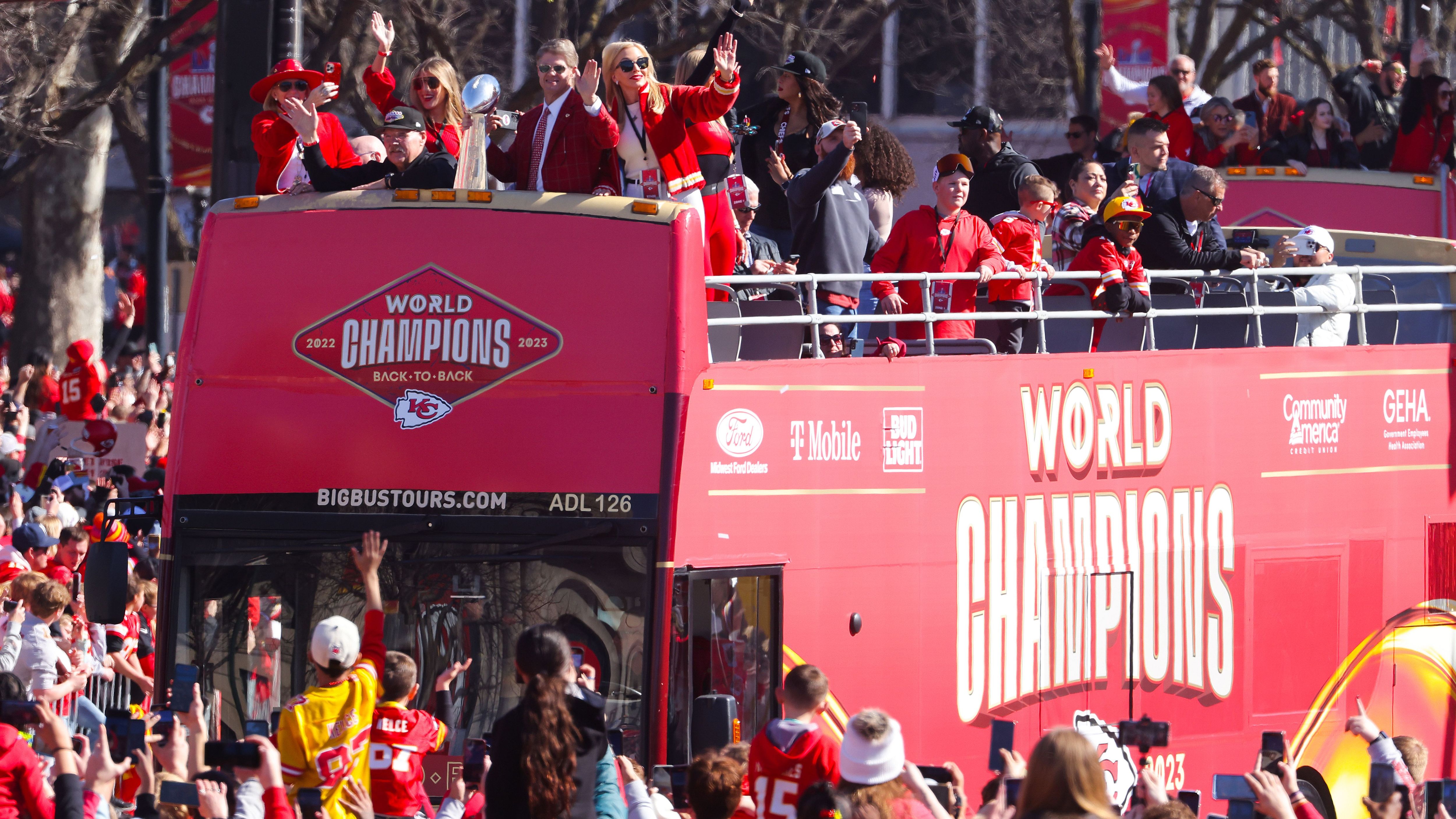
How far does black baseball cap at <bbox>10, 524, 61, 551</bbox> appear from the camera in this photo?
13.1 m

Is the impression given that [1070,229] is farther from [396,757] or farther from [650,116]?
[396,757]

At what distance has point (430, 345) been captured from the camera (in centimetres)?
905

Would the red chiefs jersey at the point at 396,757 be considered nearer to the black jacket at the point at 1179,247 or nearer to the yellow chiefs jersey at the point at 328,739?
the yellow chiefs jersey at the point at 328,739

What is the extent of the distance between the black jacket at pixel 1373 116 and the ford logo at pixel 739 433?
35.5ft

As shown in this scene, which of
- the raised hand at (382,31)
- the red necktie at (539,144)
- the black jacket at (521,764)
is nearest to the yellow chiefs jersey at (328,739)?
the black jacket at (521,764)

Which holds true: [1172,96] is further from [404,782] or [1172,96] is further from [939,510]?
[404,782]

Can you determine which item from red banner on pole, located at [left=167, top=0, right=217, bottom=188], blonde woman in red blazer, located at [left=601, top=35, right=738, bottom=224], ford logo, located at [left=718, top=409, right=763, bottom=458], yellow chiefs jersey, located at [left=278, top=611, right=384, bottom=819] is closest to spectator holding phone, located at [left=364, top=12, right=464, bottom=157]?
blonde woman in red blazer, located at [left=601, top=35, right=738, bottom=224]

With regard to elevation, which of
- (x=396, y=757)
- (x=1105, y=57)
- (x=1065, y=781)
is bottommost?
(x=396, y=757)

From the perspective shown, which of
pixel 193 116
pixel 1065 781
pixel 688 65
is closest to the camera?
pixel 1065 781

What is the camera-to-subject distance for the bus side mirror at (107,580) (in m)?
8.84

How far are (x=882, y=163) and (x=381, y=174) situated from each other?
11.3 feet

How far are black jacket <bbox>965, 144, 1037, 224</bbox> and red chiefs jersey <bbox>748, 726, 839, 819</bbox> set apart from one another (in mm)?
5887

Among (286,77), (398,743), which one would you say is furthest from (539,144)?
(398,743)

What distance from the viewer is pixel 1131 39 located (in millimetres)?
24219
